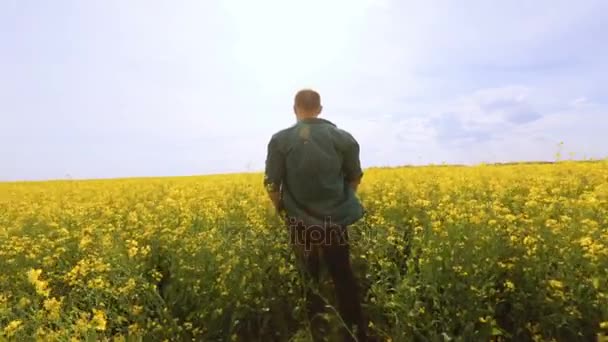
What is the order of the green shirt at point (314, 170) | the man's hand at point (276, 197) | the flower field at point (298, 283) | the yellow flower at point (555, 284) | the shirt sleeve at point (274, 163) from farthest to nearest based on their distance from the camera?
the man's hand at point (276, 197), the shirt sleeve at point (274, 163), the green shirt at point (314, 170), the flower field at point (298, 283), the yellow flower at point (555, 284)

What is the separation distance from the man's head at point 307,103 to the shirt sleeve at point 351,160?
316mm

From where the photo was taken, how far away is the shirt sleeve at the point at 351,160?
3.70 meters

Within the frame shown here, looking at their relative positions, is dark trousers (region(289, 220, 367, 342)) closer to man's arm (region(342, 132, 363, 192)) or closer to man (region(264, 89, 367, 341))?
man (region(264, 89, 367, 341))

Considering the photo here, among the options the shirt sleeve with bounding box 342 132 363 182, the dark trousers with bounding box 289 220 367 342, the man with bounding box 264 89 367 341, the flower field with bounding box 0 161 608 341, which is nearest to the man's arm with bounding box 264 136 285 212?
the man with bounding box 264 89 367 341

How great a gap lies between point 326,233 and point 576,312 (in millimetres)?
1789

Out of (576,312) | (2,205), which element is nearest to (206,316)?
(576,312)

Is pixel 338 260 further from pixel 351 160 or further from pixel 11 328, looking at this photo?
pixel 11 328

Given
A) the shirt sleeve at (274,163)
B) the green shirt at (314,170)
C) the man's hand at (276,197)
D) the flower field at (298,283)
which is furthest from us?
the man's hand at (276,197)

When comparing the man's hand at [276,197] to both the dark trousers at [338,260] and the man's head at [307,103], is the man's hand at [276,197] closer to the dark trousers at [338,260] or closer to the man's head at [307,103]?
the dark trousers at [338,260]

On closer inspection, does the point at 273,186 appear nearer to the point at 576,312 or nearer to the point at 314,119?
the point at 314,119

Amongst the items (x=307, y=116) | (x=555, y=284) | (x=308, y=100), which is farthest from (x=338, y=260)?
(x=555, y=284)

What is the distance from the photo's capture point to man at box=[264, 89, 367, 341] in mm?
3529

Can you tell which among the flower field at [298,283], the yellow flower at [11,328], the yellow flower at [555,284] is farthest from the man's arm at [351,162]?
the yellow flower at [11,328]

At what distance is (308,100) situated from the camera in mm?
3658
